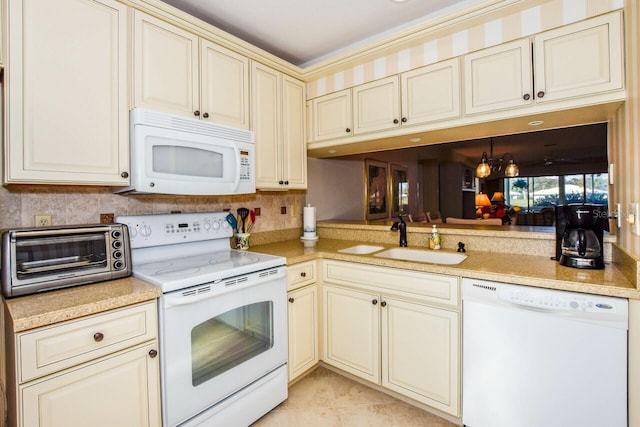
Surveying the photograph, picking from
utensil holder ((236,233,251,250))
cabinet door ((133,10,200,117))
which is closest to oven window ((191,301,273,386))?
utensil holder ((236,233,251,250))

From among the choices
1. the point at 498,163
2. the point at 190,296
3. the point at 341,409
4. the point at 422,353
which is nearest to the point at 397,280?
the point at 422,353

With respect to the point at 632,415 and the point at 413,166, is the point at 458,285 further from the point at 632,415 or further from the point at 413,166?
the point at 413,166

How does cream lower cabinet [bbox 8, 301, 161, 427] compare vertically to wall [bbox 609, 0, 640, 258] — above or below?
below

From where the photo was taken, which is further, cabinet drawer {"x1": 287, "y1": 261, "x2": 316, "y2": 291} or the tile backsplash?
cabinet drawer {"x1": 287, "y1": 261, "x2": 316, "y2": 291}

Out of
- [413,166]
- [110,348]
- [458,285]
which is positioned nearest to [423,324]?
[458,285]

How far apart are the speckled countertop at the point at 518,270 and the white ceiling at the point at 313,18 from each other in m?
1.46

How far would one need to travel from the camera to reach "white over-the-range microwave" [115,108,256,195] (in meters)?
1.58

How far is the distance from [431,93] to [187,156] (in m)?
1.51

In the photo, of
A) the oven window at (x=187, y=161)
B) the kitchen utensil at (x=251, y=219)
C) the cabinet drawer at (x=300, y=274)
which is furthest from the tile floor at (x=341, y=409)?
the oven window at (x=187, y=161)

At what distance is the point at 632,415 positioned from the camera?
1.24 metres

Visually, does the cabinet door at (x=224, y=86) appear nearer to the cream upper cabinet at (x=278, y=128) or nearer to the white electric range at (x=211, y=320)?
the cream upper cabinet at (x=278, y=128)

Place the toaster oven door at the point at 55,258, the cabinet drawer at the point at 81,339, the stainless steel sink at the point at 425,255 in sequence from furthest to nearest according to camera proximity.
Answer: the stainless steel sink at the point at 425,255 → the toaster oven door at the point at 55,258 → the cabinet drawer at the point at 81,339

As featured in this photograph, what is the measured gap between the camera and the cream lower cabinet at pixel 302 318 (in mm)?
2012

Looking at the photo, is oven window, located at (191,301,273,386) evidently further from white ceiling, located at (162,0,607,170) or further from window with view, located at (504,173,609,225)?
window with view, located at (504,173,609,225)
